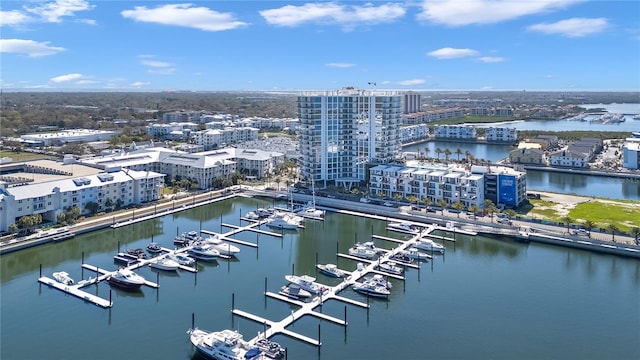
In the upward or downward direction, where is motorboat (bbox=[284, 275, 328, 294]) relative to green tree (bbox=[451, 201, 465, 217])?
downward

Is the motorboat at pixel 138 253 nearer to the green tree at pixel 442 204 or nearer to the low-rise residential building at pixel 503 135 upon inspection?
the green tree at pixel 442 204

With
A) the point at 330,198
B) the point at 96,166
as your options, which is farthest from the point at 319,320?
the point at 96,166

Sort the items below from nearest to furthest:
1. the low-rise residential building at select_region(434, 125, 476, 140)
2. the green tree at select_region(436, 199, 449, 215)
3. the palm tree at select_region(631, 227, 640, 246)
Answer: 1. the palm tree at select_region(631, 227, 640, 246)
2. the green tree at select_region(436, 199, 449, 215)
3. the low-rise residential building at select_region(434, 125, 476, 140)

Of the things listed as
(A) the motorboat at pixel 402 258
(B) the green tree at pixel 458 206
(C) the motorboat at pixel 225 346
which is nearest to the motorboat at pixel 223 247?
(A) the motorboat at pixel 402 258

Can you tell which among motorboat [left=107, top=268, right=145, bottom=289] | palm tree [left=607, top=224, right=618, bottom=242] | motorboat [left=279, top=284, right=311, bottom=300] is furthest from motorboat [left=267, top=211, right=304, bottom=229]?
palm tree [left=607, top=224, right=618, bottom=242]

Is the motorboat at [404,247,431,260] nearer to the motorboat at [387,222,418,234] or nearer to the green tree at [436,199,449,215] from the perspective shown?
the motorboat at [387,222,418,234]

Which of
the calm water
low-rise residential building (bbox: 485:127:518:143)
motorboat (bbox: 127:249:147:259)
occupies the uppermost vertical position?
low-rise residential building (bbox: 485:127:518:143)
